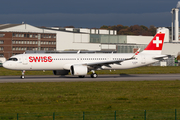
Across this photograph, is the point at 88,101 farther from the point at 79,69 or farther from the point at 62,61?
the point at 62,61

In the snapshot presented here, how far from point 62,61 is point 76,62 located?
2.15 meters

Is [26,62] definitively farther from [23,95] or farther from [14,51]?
[14,51]

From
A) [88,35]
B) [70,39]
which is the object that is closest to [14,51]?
[70,39]

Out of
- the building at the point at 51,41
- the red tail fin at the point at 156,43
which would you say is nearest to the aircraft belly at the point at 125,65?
the red tail fin at the point at 156,43

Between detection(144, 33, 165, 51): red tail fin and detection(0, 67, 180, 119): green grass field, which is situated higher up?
detection(144, 33, 165, 51): red tail fin

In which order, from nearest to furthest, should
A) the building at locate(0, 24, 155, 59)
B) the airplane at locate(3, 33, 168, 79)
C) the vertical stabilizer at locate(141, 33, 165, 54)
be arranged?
the airplane at locate(3, 33, 168, 79), the vertical stabilizer at locate(141, 33, 165, 54), the building at locate(0, 24, 155, 59)

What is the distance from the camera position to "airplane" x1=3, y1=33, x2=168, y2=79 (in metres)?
43.6

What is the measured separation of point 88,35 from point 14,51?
1284 inches

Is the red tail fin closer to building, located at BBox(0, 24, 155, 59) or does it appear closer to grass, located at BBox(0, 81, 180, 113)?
grass, located at BBox(0, 81, 180, 113)

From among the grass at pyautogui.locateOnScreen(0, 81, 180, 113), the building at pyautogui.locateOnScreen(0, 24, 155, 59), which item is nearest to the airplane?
the grass at pyautogui.locateOnScreen(0, 81, 180, 113)

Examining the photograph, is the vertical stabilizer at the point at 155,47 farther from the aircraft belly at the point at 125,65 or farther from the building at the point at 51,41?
the building at the point at 51,41

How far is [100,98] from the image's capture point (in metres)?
24.6

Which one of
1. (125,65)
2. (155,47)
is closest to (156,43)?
(155,47)

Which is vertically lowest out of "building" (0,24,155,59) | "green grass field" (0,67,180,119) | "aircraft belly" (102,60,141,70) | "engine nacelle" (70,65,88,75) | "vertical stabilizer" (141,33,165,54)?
"green grass field" (0,67,180,119)
